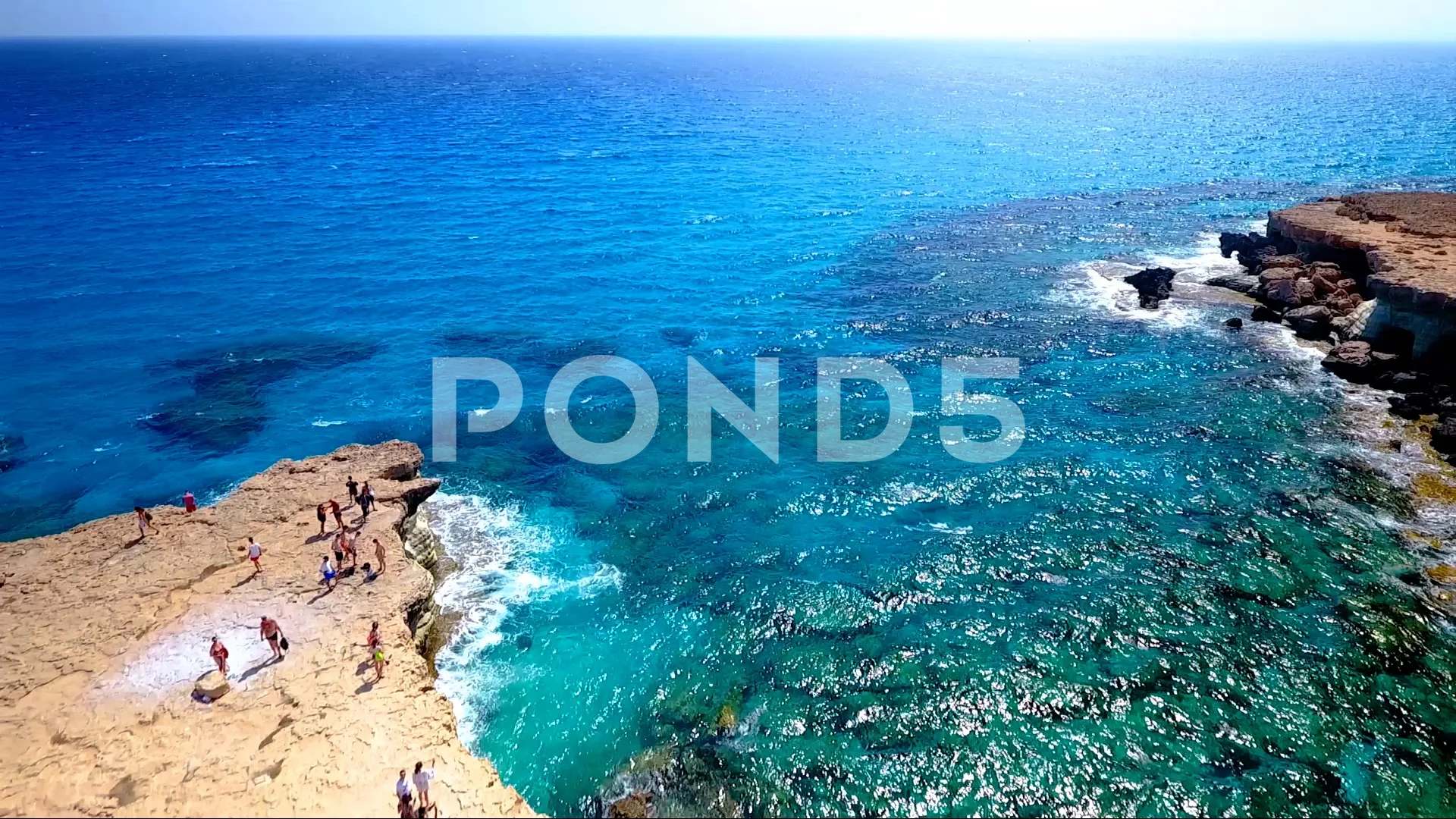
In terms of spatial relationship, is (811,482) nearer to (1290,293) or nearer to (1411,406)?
(1411,406)

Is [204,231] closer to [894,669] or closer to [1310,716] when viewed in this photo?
[894,669]

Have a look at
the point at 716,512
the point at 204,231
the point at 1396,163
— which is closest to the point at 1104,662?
the point at 716,512

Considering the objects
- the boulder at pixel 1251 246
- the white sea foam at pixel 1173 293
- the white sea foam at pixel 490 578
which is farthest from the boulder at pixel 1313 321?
the white sea foam at pixel 490 578

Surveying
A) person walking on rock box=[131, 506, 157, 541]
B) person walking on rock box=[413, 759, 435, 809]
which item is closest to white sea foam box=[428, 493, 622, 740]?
person walking on rock box=[413, 759, 435, 809]

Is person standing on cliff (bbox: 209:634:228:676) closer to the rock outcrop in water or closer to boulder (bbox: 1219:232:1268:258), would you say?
the rock outcrop in water

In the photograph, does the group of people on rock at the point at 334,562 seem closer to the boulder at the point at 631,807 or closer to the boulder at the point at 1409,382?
the boulder at the point at 631,807
